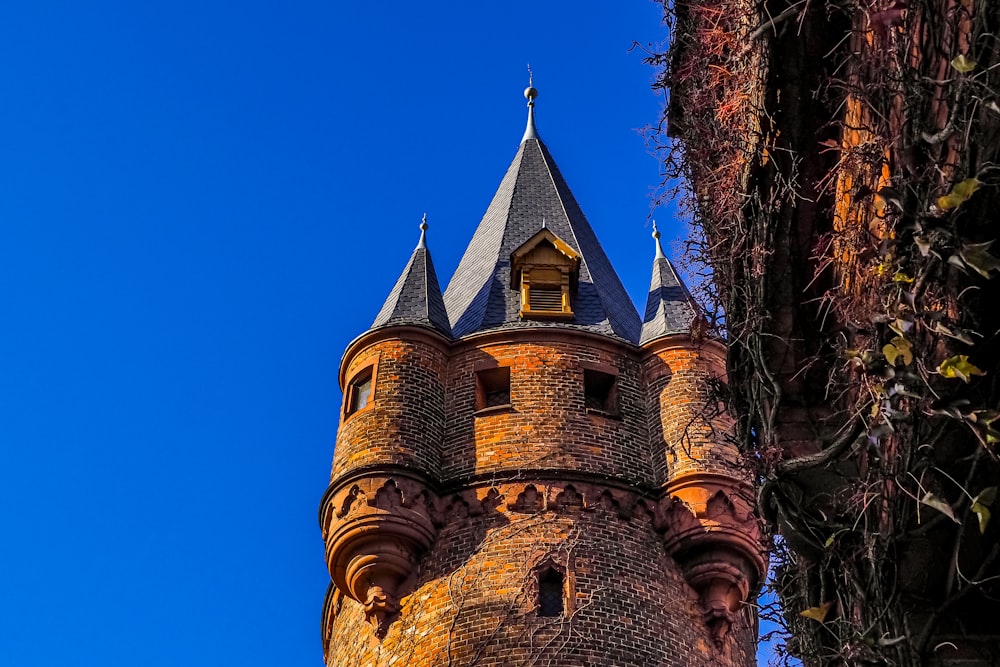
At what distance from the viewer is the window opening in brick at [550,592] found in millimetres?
17922

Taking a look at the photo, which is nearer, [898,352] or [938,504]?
[938,504]

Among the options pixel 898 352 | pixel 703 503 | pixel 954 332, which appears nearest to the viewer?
pixel 954 332

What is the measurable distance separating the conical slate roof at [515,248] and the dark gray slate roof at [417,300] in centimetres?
45

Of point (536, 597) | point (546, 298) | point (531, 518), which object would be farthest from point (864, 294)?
point (546, 298)

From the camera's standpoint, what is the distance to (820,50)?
8773 mm

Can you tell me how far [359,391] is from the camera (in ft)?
70.9

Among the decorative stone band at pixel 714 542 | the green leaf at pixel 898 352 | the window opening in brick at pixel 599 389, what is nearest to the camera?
the green leaf at pixel 898 352

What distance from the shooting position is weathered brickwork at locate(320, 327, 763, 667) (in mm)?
17891

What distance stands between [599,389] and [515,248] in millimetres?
4038

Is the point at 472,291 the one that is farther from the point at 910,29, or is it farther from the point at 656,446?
the point at 910,29

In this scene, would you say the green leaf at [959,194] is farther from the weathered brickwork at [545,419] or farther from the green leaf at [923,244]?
the weathered brickwork at [545,419]

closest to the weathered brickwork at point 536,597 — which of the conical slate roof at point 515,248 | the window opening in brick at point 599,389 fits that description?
the window opening in brick at point 599,389

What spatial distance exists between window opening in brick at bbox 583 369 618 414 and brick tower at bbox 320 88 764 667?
0.10 ft

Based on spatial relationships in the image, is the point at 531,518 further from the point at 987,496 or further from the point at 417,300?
the point at 987,496
